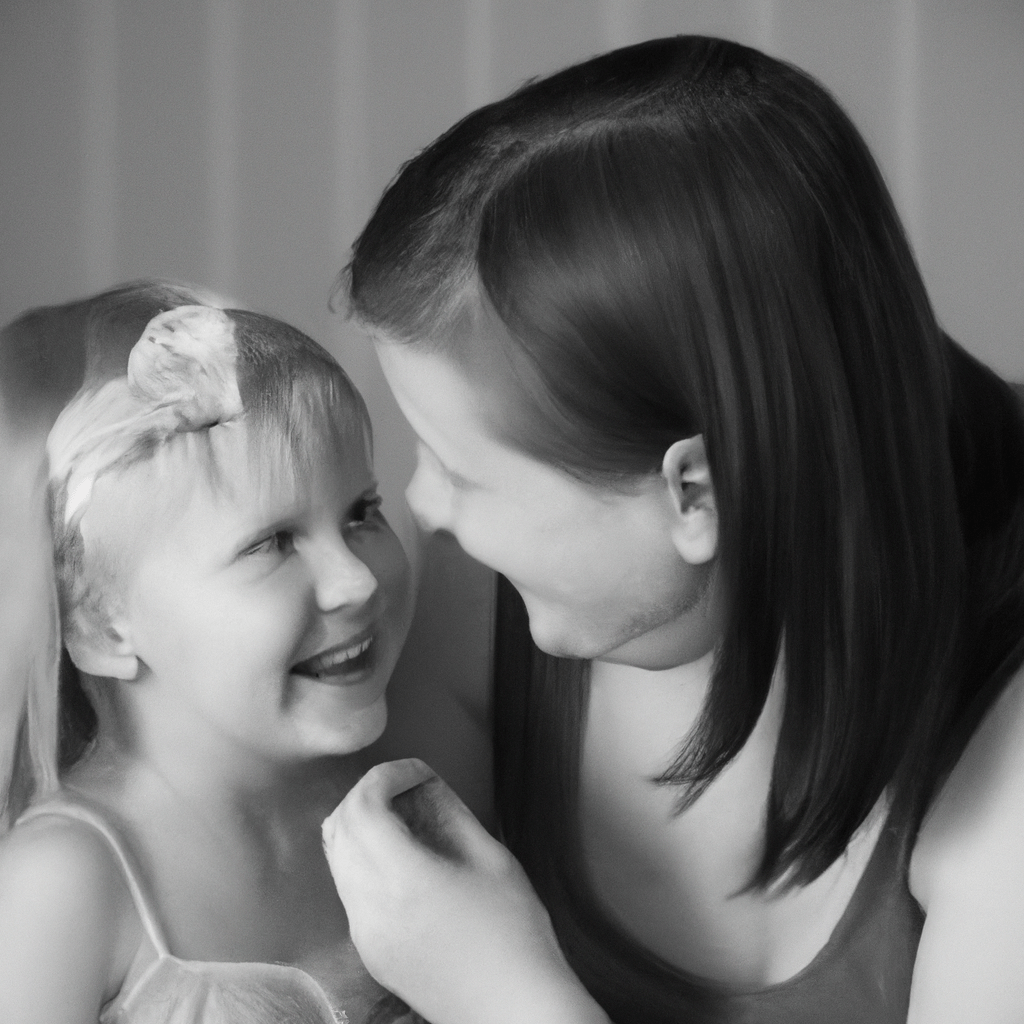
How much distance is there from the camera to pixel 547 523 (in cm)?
58

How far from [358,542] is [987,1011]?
359mm

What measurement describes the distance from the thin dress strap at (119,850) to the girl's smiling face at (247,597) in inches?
2.2

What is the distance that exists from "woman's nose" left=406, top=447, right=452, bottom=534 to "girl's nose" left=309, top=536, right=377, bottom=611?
5 centimetres

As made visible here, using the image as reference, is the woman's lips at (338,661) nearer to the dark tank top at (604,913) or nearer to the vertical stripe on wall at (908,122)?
the dark tank top at (604,913)

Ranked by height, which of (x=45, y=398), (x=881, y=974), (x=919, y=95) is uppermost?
(x=919, y=95)

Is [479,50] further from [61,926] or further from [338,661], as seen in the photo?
[61,926]

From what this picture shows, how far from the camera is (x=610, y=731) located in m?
0.71

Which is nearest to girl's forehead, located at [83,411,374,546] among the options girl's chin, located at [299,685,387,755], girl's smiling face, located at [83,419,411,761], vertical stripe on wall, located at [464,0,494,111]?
girl's smiling face, located at [83,419,411,761]

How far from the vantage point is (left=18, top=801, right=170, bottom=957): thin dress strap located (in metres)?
0.55

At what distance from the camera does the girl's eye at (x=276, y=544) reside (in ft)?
1.88

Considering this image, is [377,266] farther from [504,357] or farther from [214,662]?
[214,662]

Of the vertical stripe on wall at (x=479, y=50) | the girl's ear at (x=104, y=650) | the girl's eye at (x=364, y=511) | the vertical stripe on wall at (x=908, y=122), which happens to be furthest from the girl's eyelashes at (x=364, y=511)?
the vertical stripe on wall at (x=908, y=122)

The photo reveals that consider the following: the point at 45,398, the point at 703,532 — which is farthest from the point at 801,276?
the point at 45,398

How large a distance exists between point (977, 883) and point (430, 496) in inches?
12.4
